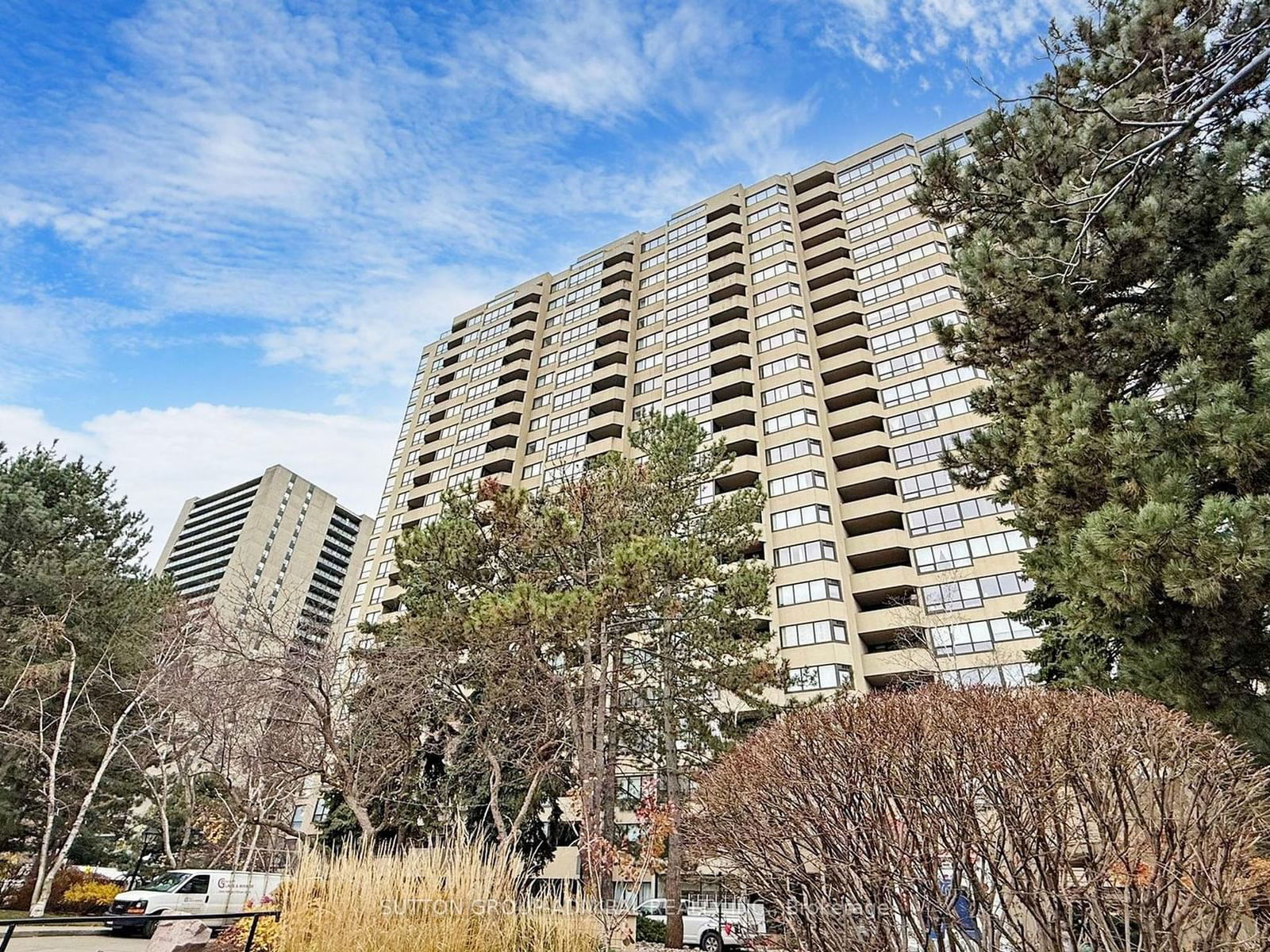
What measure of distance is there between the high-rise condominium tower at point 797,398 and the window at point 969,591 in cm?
7

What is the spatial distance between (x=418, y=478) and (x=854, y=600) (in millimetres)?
32683

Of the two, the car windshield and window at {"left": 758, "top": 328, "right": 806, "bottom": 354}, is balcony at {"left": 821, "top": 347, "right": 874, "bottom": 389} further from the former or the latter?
the car windshield

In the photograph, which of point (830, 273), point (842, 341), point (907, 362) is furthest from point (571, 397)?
point (907, 362)

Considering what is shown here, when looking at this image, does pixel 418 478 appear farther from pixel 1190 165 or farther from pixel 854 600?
pixel 1190 165

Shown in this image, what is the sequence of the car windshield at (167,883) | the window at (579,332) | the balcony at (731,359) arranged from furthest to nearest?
the window at (579,332)
the balcony at (731,359)
the car windshield at (167,883)

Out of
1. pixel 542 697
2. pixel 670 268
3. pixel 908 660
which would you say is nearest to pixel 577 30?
pixel 542 697

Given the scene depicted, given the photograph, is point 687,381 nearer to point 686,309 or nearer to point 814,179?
point 686,309

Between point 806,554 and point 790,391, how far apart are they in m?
9.86

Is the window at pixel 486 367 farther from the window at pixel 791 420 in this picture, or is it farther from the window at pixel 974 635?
the window at pixel 974 635

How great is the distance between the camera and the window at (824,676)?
2639 cm

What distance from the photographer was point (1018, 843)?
493 cm

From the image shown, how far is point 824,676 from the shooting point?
26.8m

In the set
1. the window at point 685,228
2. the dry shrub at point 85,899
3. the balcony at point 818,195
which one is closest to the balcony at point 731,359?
the window at point 685,228

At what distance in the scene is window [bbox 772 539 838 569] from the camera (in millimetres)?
29984
